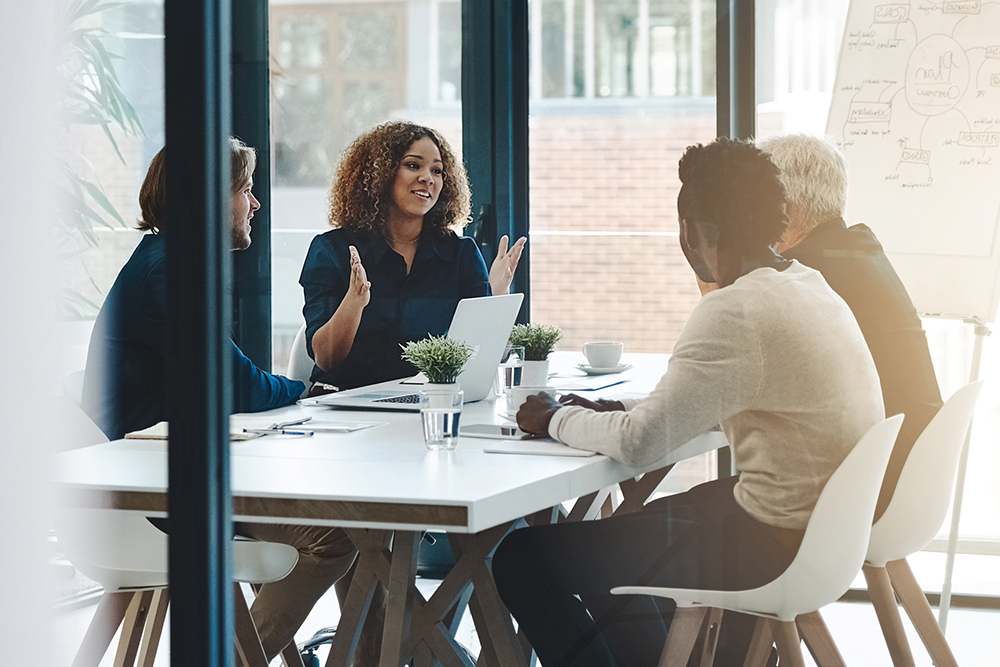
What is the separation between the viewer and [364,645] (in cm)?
178

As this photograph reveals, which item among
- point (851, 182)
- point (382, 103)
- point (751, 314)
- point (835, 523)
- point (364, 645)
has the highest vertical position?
point (382, 103)

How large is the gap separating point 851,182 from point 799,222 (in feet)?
0.55

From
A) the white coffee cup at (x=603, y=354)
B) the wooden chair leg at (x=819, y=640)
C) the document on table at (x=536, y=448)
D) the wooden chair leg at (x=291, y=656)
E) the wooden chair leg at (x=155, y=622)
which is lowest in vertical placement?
the wooden chair leg at (x=291, y=656)

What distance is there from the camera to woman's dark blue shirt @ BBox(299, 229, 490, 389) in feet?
7.90

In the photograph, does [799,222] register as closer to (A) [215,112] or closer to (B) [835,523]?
(B) [835,523]

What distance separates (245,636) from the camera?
163 centimetres

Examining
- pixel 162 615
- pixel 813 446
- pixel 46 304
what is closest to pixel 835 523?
pixel 813 446

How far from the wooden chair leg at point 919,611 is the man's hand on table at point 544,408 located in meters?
0.64

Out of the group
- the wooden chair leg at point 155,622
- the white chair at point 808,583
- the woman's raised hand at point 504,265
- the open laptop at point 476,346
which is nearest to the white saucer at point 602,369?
the open laptop at point 476,346

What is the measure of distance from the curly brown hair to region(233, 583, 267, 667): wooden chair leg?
81 cm

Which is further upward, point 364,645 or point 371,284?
point 371,284

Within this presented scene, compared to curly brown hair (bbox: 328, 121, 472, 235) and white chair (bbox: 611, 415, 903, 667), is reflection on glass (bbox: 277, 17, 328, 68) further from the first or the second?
white chair (bbox: 611, 415, 903, 667)

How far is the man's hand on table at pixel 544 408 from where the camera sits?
1712 mm

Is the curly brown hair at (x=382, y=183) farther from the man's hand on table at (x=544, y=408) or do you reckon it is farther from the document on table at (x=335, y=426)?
the man's hand on table at (x=544, y=408)
